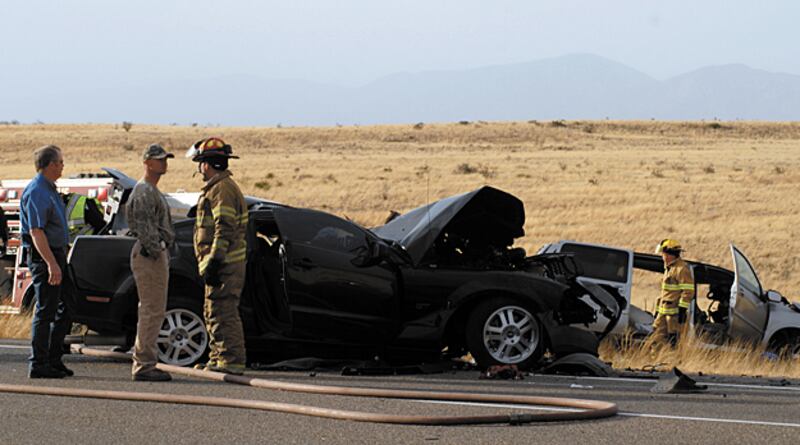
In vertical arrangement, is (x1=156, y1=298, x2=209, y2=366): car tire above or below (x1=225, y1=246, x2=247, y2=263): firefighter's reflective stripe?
below

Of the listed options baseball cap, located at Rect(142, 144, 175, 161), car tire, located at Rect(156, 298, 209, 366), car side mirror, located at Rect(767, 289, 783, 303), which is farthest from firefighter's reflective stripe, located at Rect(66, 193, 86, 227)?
car side mirror, located at Rect(767, 289, 783, 303)

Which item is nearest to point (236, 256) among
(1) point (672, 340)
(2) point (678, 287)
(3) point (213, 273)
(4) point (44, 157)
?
(3) point (213, 273)

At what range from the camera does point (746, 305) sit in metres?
15.0

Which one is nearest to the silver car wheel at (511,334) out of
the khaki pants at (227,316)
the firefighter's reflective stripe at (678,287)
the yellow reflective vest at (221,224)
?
the khaki pants at (227,316)

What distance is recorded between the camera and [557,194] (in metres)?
41.8

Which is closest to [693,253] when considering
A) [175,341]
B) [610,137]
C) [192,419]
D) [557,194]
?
[557,194]

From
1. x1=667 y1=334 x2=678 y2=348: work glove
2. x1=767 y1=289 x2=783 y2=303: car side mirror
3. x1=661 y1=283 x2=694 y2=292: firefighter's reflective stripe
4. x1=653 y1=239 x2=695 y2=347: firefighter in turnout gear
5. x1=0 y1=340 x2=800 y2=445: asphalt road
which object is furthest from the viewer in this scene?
x1=767 y1=289 x2=783 y2=303: car side mirror

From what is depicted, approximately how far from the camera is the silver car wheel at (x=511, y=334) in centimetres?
1114

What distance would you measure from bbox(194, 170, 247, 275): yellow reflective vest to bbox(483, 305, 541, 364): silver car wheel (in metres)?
2.23

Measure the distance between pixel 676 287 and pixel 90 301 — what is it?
267 inches

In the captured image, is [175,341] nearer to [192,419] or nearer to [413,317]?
[413,317]

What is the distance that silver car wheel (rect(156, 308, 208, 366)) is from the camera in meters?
11.2

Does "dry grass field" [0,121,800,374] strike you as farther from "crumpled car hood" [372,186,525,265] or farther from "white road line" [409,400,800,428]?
→ "white road line" [409,400,800,428]

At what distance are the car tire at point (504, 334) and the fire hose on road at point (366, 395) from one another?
1495mm
